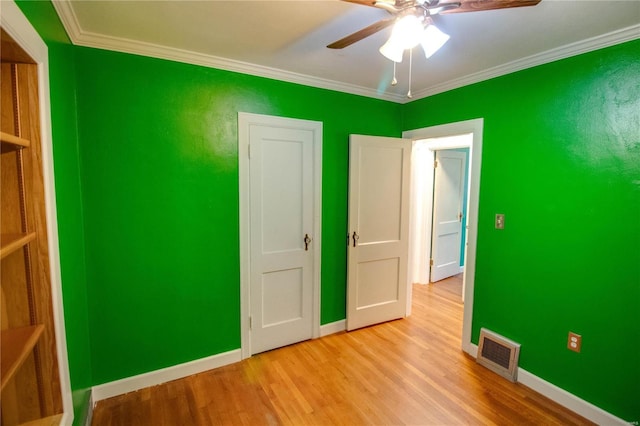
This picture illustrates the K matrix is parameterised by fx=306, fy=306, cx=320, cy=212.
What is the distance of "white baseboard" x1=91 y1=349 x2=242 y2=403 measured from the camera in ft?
6.83

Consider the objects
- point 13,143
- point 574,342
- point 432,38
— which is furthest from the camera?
point 574,342

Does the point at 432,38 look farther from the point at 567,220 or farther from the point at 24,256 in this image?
the point at 24,256

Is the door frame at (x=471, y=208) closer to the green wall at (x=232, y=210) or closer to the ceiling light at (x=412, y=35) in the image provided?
the green wall at (x=232, y=210)

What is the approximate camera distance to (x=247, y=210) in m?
2.45

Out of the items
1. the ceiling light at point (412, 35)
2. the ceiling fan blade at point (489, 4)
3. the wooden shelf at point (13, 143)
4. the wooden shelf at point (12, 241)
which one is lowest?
the wooden shelf at point (12, 241)

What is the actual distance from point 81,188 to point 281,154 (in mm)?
1389

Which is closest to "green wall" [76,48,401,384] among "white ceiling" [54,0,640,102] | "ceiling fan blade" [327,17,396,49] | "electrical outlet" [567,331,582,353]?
"white ceiling" [54,0,640,102]

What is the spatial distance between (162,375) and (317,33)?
8.46 feet

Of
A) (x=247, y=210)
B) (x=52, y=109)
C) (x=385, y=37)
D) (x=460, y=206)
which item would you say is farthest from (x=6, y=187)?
(x=460, y=206)

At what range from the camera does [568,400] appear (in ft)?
6.72

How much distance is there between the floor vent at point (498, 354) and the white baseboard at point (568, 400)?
0.22ft

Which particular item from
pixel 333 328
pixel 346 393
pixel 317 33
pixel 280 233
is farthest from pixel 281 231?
pixel 317 33

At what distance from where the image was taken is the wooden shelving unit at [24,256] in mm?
1116

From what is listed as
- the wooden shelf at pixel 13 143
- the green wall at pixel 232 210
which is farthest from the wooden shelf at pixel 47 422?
the wooden shelf at pixel 13 143
